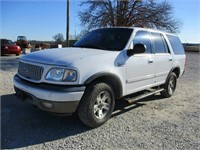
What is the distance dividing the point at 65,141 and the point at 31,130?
2.36ft

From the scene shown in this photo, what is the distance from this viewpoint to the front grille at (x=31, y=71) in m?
3.92

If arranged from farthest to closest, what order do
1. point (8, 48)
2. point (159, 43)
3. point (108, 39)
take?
point (8, 48) → point (159, 43) → point (108, 39)

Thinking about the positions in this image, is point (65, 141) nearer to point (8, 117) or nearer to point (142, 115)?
point (8, 117)

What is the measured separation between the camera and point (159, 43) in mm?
6145

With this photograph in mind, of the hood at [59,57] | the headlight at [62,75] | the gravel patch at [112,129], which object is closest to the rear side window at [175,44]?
the gravel patch at [112,129]

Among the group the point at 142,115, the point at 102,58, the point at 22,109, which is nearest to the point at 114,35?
the point at 102,58

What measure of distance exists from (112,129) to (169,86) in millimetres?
3193

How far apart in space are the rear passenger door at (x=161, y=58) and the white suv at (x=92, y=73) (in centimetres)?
3

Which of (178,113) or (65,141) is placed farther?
(178,113)

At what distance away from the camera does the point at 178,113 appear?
5.34 meters

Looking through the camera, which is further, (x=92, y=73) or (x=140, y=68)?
(x=140, y=68)

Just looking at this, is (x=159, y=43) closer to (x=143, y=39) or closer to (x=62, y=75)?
(x=143, y=39)

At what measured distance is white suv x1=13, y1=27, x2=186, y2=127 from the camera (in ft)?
12.3

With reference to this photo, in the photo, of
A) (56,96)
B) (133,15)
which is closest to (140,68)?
(56,96)
